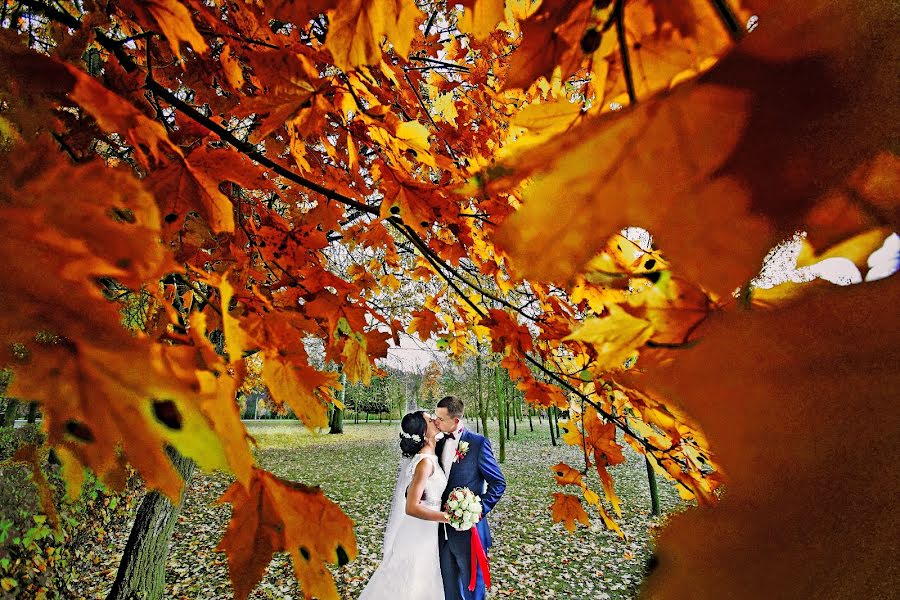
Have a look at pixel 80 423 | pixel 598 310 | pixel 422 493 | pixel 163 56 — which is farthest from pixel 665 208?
pixel 422 493

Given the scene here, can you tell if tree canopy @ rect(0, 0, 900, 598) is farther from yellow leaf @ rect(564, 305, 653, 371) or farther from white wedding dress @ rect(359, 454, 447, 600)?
white wedding dress @ rect(359, 454, 447, 600)

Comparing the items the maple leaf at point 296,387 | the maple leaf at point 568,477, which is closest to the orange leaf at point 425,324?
the maple leaf at point 568,477

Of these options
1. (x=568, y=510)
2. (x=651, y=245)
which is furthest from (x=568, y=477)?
(x=651, y=245)

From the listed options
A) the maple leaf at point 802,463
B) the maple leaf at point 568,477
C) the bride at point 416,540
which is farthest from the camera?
the bride at point 416,540

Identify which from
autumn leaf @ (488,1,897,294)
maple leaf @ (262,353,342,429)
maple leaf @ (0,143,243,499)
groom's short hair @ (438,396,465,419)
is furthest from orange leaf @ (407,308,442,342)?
autumn leaf @ (488,1,897,294)

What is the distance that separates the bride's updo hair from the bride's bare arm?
421 mm

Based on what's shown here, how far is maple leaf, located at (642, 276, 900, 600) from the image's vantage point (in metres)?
0.27

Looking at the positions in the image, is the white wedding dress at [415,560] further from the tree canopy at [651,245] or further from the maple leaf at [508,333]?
the tree canopy at [651,245]

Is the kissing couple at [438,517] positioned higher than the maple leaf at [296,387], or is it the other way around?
the maple leaf at [296,387]

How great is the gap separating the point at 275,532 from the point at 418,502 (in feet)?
10.8

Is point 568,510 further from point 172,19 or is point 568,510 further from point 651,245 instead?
point 172,19

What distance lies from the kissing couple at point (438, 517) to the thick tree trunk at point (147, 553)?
2.09m

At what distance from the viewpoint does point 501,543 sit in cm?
656

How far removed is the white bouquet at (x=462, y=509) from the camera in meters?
3.61
